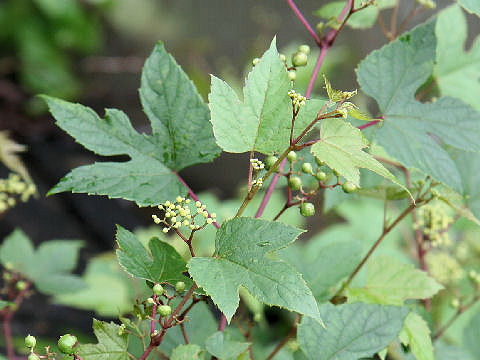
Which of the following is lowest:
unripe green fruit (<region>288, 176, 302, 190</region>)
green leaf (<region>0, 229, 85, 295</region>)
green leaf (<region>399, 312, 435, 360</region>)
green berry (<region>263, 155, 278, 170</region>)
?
green leaf (<region>0, 229, 85, 295</region>)

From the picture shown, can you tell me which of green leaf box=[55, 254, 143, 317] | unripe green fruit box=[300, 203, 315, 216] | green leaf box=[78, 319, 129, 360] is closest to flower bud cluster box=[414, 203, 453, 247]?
unripe green fruit box=[300, 203, 315, 216]

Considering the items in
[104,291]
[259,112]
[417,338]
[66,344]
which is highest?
[259,112]

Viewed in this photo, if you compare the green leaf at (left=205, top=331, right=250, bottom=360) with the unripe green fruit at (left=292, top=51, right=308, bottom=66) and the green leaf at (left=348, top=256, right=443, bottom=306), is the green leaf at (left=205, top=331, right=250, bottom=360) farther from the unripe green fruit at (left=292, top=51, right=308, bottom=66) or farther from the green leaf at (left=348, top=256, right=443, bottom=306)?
the unripe green fruit at (left=292, top=51, right=308, bottom=66)

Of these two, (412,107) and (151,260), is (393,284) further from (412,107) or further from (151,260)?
(151,260)

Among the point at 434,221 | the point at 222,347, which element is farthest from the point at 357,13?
the point at 222,347

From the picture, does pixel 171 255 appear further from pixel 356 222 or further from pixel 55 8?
pixel 55 8
